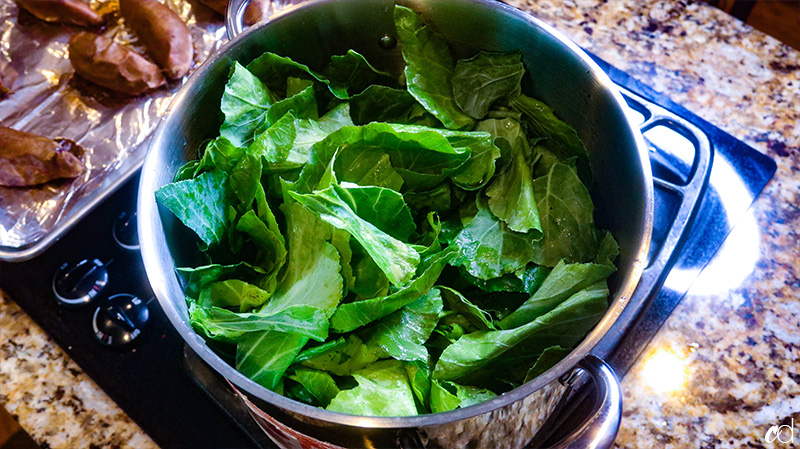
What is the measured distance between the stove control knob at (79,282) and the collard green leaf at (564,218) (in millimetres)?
668

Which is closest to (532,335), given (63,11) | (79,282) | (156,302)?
(156,302)

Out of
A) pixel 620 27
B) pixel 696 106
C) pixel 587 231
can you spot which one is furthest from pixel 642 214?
pixel 620 27

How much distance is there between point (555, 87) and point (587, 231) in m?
0.20

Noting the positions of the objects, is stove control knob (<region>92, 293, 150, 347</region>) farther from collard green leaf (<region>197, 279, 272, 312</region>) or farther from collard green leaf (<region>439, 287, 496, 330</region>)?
collard green leaf (<region>439, 287, 496, 330</region>)

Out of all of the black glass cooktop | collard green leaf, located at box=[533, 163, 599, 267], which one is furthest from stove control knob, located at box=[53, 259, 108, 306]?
collard green leaf, located at box=[533, 163, 599, 267]

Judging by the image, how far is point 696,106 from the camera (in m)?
1.04

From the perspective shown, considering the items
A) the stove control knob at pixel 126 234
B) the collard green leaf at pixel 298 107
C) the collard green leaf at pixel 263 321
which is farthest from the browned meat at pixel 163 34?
the collard green leaf at pixel 263 321

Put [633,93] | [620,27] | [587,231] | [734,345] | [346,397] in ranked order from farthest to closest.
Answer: [620,27] → [633,93] → [734,345] → [587,231] → [346,397]

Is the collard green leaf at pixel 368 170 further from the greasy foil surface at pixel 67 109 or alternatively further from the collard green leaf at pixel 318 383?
the greasy foil surface at pixel 67 109

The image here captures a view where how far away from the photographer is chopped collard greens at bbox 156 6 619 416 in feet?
2.04

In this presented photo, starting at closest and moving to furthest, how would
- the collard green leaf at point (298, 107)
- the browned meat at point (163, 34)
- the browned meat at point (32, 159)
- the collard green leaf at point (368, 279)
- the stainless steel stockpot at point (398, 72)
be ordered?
1. the stainless steel stockpot at point (398, 72)
2. the collard green leaf at point (368, 279)
3. the collard green leaf at point (298, 107)
4. the browned meat at point (32, 159)
5. the browned meat at point (163, 34)

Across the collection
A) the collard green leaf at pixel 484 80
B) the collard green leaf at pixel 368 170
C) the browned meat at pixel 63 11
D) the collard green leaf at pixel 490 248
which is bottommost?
the browned meat at pixel 63 11

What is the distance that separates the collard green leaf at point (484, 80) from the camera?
79 centimetres

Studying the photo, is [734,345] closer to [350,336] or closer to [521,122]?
[521,122]
